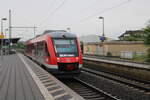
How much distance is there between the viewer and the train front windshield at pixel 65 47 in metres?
12.4

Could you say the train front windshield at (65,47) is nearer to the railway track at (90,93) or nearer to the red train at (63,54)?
the red train at (63,54)

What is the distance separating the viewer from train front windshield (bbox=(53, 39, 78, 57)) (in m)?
12.4

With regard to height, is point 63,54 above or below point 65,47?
below

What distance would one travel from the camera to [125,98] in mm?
9055

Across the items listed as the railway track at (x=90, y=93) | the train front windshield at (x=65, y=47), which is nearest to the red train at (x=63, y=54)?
the train front windshield at (x=65, y=47)

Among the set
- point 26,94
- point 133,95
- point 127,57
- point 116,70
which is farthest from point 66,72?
point 127,57

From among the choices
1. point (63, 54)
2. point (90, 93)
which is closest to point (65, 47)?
point (63, 54)

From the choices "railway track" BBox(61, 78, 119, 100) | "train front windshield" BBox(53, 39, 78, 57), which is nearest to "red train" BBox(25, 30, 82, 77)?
"train front windshield" BBox(53, 39, 78, 57)

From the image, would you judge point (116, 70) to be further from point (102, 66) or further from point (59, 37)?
point (59, 37)

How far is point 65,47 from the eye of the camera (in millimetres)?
12773

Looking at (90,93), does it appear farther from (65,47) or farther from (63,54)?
(65,47)

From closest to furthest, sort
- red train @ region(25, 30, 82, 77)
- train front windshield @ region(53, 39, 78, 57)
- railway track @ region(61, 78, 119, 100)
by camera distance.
→ railway track @ region(61, 78, 119, 100) < red train @ region(25, 30, 82, 77) < train front windshield @ region(53, 39, 78, 57)

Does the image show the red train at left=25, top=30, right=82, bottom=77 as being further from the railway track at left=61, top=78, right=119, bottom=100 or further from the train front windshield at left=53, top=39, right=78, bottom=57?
the railway track at left=61, top=78, right=119, bottom=100

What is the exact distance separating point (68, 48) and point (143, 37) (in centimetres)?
1190
